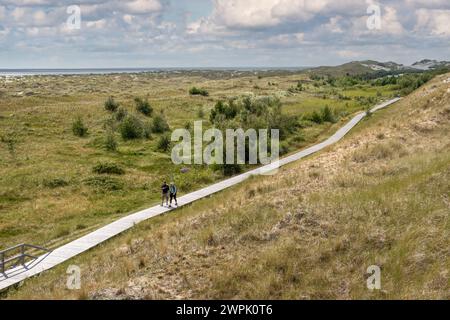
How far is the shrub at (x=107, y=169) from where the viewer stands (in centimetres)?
3862

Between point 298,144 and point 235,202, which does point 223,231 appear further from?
point 298,144

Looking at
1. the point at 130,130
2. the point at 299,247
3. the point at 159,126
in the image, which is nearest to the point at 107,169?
the point at 130,130

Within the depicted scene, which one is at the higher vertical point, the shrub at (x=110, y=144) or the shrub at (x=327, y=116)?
the shrub at (x=327, y=116)

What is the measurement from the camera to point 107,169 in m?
38.9

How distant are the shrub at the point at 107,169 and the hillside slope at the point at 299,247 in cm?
1609

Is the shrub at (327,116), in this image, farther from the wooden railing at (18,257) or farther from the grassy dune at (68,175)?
the wooden railing at (18,257)

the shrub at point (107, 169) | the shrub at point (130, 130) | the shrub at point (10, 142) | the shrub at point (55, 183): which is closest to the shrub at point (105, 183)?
the shrub at point (55, 183)

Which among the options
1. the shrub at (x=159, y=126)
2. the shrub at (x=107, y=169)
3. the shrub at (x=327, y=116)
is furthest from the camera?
the shrub at (x=327, y=116)

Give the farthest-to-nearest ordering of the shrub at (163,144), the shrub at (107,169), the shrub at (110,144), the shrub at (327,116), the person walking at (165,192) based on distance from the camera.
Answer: the shrub at (327,116) → the shrub at (163,144) → the shrub at (110,144) → the shrub at (107,169) → the person walking at (165,192)

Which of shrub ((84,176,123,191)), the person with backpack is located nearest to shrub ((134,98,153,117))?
shrub ((84,176,123,191))

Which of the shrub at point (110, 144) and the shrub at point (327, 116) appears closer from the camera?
the shrub at point (110, 144)

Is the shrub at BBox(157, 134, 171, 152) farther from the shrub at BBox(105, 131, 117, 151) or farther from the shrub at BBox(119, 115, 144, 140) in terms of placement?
the shrub at BBox(119, 115, 144, 140)

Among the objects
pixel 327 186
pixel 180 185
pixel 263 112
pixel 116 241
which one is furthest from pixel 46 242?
pixel 263 112

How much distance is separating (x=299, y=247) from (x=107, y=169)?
2707 centimetres
